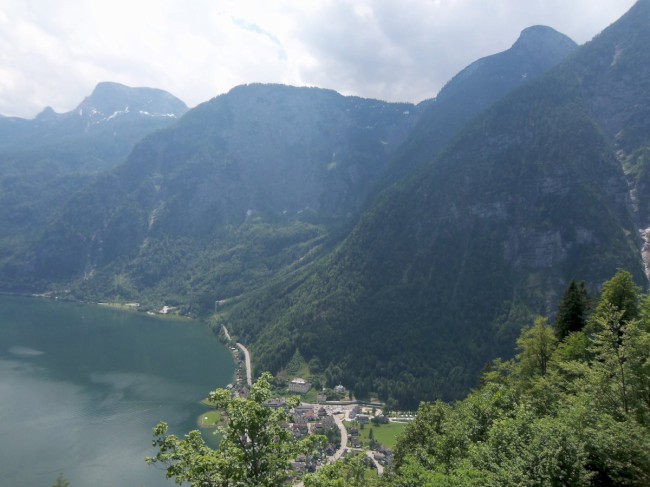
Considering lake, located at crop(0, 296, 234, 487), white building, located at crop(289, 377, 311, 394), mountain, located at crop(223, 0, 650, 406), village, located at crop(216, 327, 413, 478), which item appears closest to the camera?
lake, located at crop(0, 296, 234, 487)

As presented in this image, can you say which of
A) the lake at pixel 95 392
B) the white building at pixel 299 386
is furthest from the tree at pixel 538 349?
the white building at pixel 299 386

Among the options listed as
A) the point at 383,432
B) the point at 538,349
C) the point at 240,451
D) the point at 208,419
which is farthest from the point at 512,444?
the point at 208,419

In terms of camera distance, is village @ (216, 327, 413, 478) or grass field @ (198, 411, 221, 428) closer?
village @ (216, 327, 413, 478)

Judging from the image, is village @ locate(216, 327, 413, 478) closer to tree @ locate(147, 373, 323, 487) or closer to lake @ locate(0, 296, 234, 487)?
lake @ locate(0, 296, 234, 487)

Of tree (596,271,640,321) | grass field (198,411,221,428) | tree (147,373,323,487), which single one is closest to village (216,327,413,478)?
grass field (198,411,221,428)

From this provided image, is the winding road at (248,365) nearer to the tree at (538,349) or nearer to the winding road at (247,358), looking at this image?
the winding road at (247,358)

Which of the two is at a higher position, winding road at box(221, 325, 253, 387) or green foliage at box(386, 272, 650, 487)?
green foliage at box(386, 272, 650, 487)

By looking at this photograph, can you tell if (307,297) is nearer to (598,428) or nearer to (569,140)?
(569,140)
